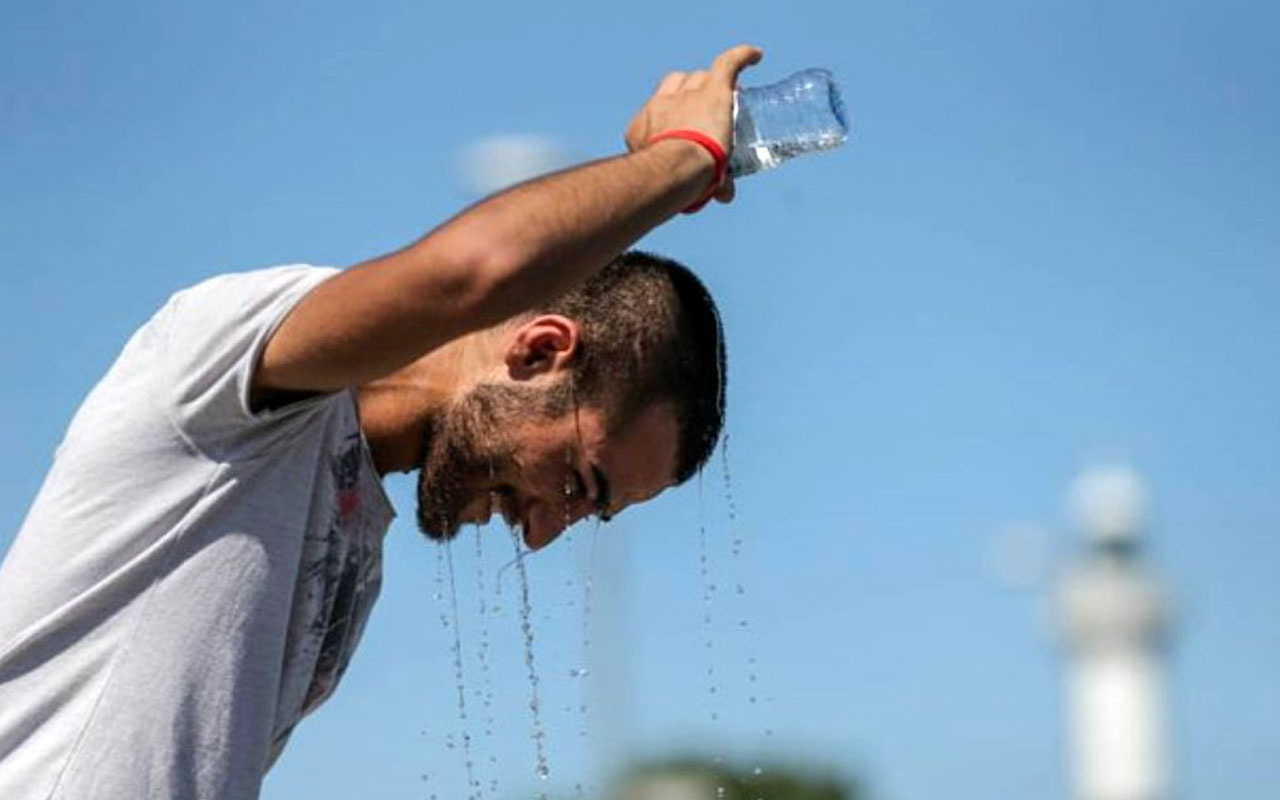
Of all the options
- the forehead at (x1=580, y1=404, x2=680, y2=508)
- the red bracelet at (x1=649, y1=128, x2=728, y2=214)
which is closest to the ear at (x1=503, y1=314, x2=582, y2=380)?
the forehead at (x1=580, y1=404, x2=680, y2=508)

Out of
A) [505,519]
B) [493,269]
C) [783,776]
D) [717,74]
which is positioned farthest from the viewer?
[783,776]

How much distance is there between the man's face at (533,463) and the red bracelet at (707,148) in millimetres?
626

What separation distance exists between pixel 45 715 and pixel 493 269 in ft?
3.62

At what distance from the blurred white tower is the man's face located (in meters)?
78.7

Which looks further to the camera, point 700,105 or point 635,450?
point 635,450

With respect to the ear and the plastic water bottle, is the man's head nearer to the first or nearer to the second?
the ear

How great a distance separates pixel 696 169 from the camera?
4.49 m

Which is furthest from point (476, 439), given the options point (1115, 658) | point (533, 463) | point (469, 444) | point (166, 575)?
point (1115, 658)

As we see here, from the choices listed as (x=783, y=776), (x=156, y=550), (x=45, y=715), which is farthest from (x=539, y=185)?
(x=783, y=776)

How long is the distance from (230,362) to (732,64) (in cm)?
109

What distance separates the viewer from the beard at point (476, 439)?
194 inches

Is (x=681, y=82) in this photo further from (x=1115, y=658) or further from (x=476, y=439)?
(x=1115, y=658)

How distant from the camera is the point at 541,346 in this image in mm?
5035

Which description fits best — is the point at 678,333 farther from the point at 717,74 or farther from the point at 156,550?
the point at 156,550
